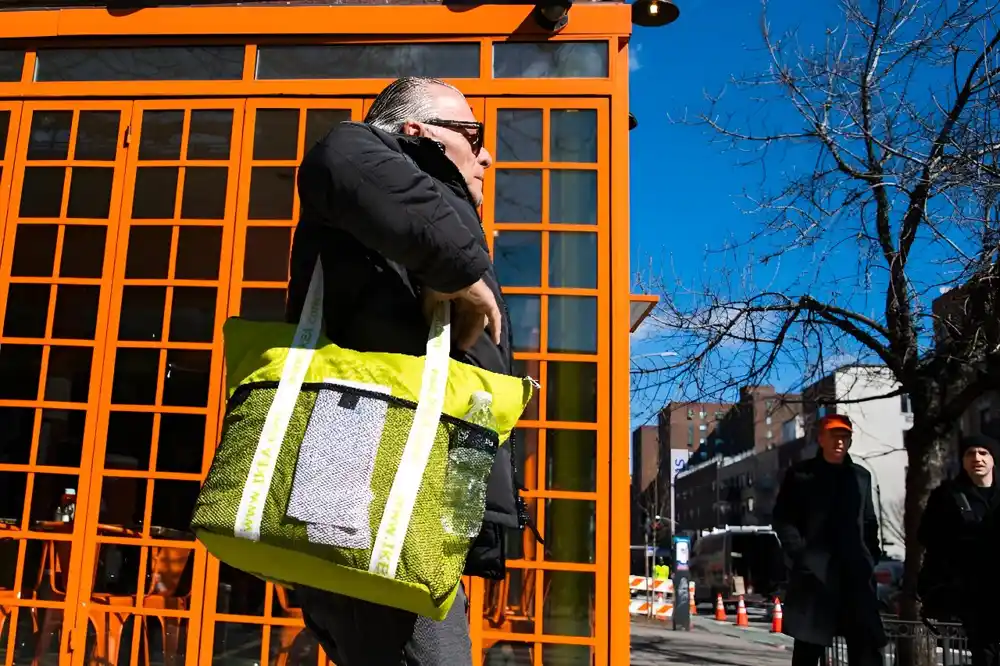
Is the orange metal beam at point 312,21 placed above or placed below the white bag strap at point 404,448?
above

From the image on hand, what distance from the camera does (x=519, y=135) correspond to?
4867mm

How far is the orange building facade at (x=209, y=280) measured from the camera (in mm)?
4500

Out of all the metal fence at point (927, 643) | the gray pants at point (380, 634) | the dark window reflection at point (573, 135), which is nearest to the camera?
the gray pants at point (380, 634)

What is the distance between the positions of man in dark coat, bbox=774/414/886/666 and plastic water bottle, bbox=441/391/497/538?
410cm

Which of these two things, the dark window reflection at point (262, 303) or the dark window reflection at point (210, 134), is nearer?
the dark window reflection at point (262, 303)

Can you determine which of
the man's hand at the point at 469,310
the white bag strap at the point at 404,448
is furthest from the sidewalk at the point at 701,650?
the white bag strap at the point at 404,448

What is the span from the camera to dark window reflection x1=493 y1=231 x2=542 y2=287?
15.4 feet

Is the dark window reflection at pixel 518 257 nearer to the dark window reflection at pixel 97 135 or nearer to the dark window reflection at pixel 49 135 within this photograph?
the dark window reflection at pixel 97 135

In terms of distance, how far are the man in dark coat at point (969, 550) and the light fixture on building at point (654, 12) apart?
10.4ft

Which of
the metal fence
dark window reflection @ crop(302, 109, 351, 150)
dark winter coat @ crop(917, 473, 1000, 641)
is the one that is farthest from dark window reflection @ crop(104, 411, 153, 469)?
the metal fence

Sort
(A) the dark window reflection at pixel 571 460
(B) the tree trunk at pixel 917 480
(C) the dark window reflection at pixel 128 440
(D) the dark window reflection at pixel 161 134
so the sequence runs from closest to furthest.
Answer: (A) the dark window reflection at pixel 571 460, (C) the dark window reflection at pixel 128 440, (D) the dark window reflection at pixel 161 134, (B) the tree trunk at pixel 917 480

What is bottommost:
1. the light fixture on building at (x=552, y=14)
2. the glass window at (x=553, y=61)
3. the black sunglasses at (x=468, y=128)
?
the black sunglasses at (x=468, y=128)

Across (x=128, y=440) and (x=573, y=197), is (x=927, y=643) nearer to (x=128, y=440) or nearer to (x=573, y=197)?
(x=573, y=197)

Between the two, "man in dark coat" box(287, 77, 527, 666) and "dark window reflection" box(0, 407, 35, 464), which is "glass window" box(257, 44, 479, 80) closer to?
"dark window reflection" box(0, 407, 35, 464)
